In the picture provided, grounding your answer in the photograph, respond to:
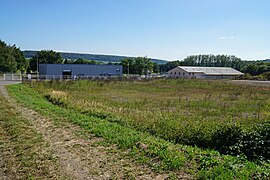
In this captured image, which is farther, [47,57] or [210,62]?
[210,62]

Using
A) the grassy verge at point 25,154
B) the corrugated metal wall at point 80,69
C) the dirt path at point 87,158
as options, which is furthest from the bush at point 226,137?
the corrugated metal wall at point 80,69

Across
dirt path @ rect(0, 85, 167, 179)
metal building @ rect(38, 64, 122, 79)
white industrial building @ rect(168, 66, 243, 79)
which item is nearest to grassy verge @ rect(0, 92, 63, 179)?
dirt path @ rect(0, 85, 167, 179)

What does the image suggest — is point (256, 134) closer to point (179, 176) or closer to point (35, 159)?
point (179, 176)

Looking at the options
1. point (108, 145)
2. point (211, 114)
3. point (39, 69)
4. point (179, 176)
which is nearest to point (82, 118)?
point (108, 145)

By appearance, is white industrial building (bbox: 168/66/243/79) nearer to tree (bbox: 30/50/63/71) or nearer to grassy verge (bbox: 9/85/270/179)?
tree (bbox: 30/50/63/71)

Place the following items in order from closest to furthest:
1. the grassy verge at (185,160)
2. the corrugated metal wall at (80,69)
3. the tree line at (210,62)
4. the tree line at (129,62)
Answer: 1. the grassy verge at (185,160)
2. the tree line at (129,62)
3. the corrugated metal wall at (80,69)
4. the tree line at (210,62)

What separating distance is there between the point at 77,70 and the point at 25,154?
203 ft

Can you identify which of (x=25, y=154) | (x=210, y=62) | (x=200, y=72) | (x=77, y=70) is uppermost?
(x=210, y=62)

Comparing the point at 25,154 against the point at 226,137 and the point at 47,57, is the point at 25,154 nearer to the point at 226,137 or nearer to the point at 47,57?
the point at 226,137

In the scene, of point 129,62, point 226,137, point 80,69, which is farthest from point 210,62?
point 226,137

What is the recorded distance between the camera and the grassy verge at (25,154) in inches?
177

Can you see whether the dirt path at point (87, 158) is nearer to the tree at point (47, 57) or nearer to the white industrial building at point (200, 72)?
the tree at point (47, 57)

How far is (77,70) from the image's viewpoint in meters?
65.6

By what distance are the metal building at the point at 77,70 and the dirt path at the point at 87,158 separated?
50414mm
